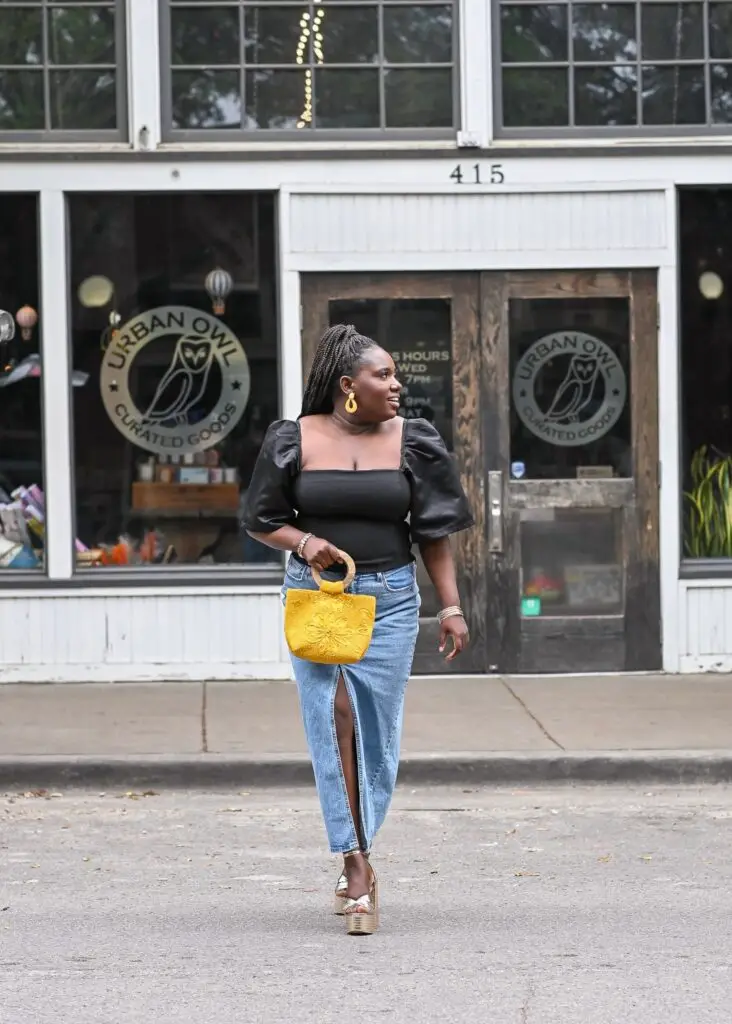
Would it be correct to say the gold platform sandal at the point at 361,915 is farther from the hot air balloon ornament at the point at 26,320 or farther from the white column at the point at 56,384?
the hot air balloon ornament at the point at 26,320

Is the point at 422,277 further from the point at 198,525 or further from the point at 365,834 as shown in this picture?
the point at 365,834

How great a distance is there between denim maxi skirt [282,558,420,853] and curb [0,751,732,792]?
8.33 ft

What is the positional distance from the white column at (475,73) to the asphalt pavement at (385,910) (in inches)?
172

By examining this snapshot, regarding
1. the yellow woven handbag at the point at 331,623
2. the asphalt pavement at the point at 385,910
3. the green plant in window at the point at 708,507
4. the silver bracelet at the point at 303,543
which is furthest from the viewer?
the green plant in window at the point at 708,507

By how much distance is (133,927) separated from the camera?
5.60 metres

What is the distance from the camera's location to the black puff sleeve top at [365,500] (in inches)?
218

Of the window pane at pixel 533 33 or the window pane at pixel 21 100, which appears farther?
the window pane at pixel 533 33

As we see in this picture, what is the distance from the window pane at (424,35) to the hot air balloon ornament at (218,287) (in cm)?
171

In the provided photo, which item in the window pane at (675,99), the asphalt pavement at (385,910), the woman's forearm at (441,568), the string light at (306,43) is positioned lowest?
the asphalt pavement at (385,910)

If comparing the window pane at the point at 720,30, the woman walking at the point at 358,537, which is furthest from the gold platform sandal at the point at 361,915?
the window pane at the point at 720,30

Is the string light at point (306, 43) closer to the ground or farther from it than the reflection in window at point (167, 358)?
farther from it

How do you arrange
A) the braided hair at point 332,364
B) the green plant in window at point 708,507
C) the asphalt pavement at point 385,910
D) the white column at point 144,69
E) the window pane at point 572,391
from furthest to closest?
the green plant in window at point 708,507 < the window pane at point 572,391 < the white column at point 144,69 < the braided hair at point 332,364 < the asphalt pavement at point 385,910

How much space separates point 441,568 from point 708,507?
17.9ft

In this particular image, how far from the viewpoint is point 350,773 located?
5.53 m
